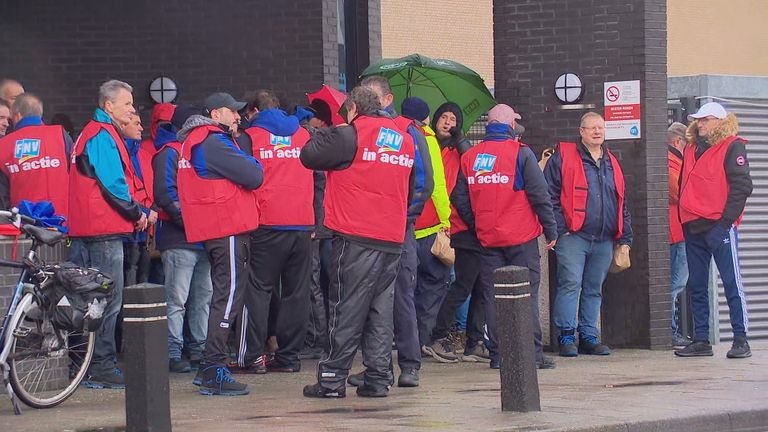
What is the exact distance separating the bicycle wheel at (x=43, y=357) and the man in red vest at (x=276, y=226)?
1.87 metres

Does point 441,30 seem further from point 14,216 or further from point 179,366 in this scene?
point 14,216

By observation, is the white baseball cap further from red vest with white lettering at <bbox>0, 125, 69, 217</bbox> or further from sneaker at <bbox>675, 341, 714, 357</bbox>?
red vest with white lettering at <bbox>0, 125, 69, 217</bbox>

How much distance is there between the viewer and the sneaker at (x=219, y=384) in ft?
33.3

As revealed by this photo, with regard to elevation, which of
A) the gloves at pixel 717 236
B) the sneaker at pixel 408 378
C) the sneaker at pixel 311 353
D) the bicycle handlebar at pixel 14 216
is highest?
the bicycle handlebar at pixel 14 216

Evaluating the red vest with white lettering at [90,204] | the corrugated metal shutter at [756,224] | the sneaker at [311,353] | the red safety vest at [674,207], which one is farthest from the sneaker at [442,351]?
the corrugated metal shutter at [756,224]

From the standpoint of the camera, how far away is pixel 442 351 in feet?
42.3

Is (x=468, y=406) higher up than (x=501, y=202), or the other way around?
(x=501, y=202)

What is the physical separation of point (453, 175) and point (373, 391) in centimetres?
315

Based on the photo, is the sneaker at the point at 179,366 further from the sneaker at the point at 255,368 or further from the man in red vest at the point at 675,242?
the man in red vest at the point at 675,242

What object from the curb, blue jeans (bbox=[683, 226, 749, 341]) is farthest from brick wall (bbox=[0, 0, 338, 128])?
the curb

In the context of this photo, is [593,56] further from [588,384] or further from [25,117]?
[25,117]

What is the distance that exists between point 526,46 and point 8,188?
209 inches

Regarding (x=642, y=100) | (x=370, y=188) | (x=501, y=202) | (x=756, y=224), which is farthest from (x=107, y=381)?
(x=756, y=224)

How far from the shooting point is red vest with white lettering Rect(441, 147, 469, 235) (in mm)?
12547
